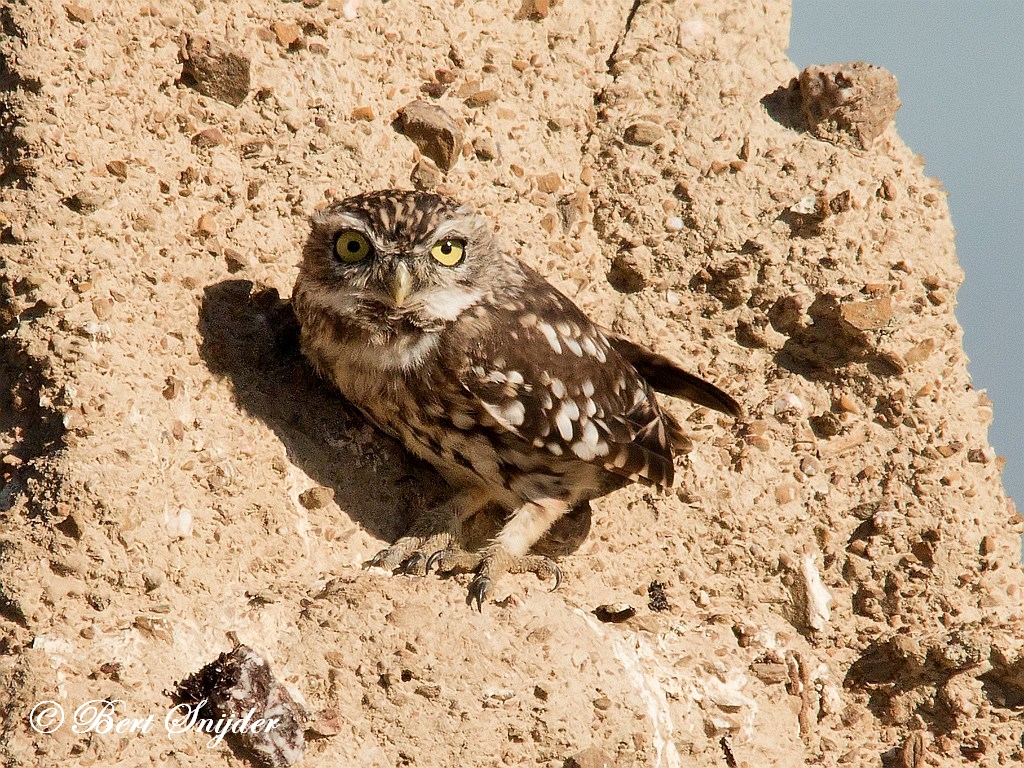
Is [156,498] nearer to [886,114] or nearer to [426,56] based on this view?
[426,56]

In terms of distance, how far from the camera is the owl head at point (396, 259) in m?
2.82

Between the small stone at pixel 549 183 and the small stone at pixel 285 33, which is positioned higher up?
the small stone at pixel 549 183

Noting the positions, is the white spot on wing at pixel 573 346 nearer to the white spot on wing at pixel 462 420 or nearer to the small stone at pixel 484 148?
the white spot on wing at pixel 462 420

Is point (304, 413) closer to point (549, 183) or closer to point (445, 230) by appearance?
point (445, 230)

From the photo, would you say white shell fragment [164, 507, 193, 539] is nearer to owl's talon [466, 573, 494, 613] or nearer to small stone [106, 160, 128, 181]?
owl's talon [466, 573, 494, 613]

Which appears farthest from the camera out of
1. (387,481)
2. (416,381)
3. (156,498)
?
(387,481)

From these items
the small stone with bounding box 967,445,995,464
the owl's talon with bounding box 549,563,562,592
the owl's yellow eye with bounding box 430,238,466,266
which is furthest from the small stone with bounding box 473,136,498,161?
the small stone with bounding box 967,445,995,464

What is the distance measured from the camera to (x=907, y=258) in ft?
11.4

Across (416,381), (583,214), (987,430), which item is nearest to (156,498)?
(416,381)

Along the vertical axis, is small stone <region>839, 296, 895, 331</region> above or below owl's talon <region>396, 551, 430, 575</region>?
above

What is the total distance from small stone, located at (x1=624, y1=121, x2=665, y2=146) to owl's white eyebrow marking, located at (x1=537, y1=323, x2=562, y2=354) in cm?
88

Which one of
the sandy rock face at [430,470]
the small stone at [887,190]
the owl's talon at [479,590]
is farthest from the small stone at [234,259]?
the small stone at [887,190]

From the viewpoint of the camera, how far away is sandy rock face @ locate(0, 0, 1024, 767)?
8.40 feet

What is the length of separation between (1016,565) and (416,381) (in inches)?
74.6
